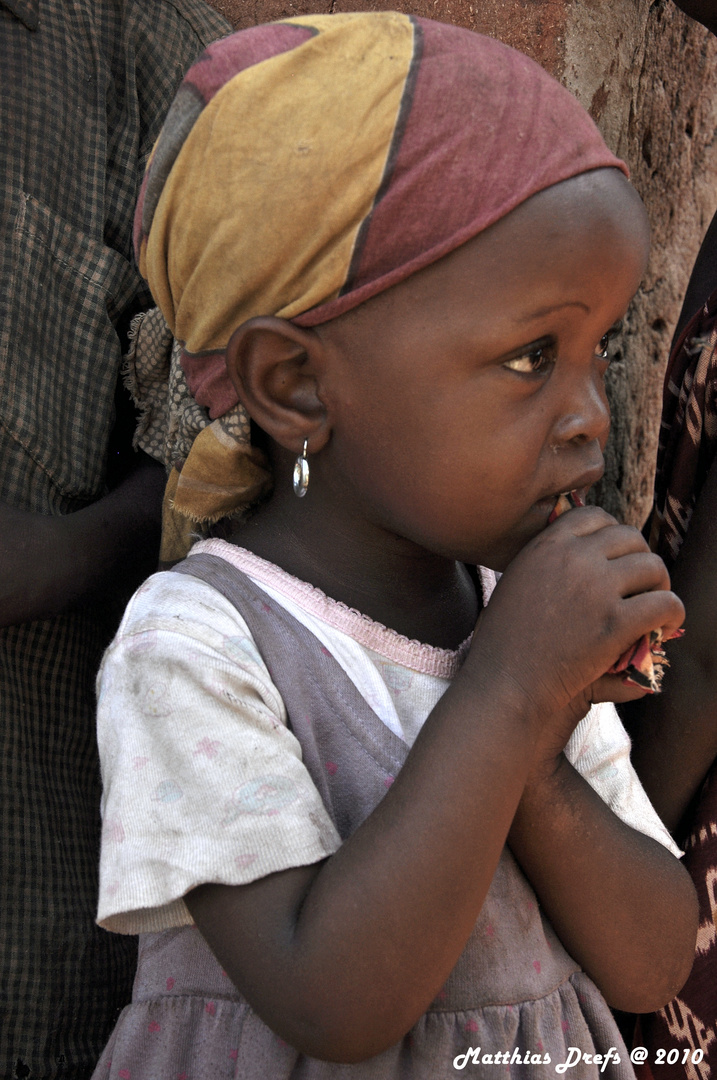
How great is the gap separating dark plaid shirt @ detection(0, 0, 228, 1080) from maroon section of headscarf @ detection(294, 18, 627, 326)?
0.70 m

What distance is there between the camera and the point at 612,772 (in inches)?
56.0

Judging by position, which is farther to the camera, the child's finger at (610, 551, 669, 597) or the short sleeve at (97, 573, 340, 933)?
the child's finger at (610, 551, 669, 597)

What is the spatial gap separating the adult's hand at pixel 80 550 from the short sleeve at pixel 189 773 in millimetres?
351

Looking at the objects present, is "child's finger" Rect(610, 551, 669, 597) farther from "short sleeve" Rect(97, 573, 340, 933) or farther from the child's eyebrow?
"short sleeve" Rect(97, 573, 340, 933)

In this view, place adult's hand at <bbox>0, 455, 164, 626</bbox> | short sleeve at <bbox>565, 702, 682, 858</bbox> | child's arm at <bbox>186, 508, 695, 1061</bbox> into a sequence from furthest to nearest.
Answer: adult's hand at <bbox>0, 455, 164, 626</bbox>
short sleeve at <bbox>565, 702, 682, 858</bbox>
child's arm at <bbox>186, 508, 695, 1061</bbox>

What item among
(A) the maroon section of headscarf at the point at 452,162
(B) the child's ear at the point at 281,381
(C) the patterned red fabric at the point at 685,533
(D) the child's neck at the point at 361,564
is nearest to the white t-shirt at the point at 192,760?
(D) the child's neck at the point at 361,564

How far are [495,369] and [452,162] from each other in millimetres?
243

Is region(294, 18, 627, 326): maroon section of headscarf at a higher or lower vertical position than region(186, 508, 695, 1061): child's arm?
higher

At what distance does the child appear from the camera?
1068 mm

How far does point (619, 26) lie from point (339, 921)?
190 cm

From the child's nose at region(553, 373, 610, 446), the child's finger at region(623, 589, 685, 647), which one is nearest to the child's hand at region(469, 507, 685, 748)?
the child's finger at region(623, 589, 685, 647)

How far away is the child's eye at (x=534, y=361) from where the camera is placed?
119cm

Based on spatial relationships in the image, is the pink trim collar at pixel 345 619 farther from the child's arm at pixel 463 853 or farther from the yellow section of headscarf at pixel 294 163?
the yellow section of headscarf at pixel 294 163

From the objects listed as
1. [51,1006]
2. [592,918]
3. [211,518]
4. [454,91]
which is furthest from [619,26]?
[51,1006]
